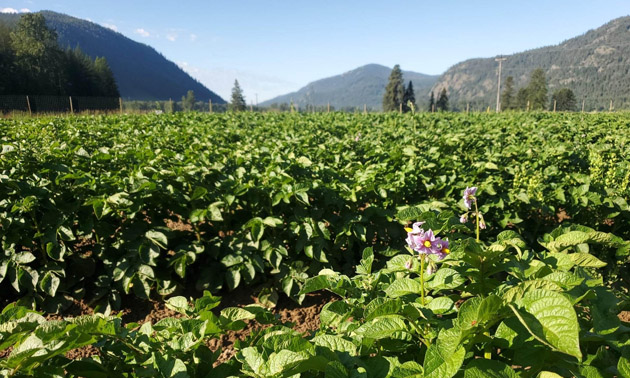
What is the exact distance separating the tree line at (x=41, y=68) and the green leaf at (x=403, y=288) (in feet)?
184

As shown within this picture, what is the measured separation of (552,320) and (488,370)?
191 millimetres

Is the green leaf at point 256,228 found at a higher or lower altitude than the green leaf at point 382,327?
lower

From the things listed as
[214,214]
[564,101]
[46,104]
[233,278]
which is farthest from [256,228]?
[564,101]

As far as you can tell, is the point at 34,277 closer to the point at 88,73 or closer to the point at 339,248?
the point at 339,248

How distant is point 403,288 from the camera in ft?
4.23

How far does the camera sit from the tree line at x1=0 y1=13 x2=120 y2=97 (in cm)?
4597

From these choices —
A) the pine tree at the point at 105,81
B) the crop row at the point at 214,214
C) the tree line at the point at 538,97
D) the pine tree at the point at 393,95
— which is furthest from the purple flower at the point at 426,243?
the pine tree at the point at 393,95

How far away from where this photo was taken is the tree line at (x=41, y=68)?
45969 millimetres

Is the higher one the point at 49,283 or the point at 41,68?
the point at 41,68

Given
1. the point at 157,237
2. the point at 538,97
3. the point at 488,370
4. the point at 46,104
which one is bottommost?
the point at 157,237

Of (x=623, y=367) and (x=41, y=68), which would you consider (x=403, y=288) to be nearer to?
(x=623, y=367)

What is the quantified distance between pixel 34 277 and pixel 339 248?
8.25 feet

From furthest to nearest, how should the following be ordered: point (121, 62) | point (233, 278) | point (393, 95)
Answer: point (121, 62) → point (393, 95) → point (233, 278)

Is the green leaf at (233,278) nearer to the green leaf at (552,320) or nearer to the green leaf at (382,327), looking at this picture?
the green leaf at (382,327)
